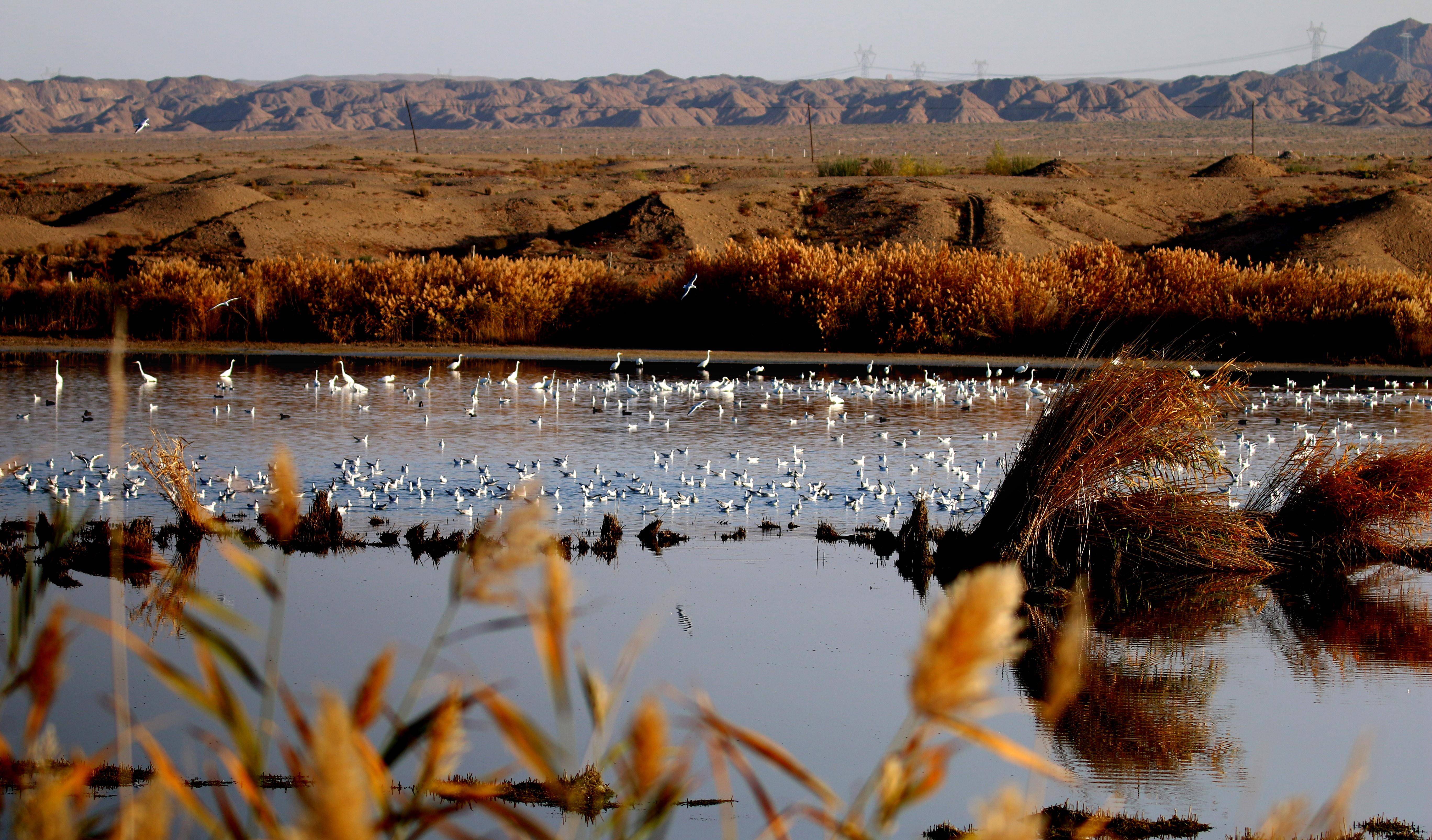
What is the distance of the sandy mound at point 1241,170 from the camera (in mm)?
56031

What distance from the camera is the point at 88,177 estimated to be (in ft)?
209

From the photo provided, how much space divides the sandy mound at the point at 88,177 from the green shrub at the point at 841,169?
99.0 feet

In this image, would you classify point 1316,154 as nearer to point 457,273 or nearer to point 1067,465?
point 457,273

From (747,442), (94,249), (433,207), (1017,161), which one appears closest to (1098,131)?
(1017,161)

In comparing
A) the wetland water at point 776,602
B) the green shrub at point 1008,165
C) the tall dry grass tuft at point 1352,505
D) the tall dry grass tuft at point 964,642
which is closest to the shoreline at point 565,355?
the wetland water at point 776,602

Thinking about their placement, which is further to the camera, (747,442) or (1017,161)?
(1017,161)

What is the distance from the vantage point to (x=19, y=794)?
226cm

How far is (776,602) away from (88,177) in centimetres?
6399

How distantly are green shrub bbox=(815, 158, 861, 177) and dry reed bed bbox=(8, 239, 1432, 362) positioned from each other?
104ft

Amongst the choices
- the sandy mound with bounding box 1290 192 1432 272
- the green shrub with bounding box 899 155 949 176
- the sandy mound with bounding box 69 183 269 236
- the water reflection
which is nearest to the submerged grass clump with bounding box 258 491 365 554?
the water reflection

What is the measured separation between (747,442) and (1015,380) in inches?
325

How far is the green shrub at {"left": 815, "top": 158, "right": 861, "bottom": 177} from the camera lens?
59.8m

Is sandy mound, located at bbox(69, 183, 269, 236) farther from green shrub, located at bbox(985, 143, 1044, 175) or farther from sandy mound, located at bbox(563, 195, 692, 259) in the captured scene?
green shrub, located at bbox(985, 143, 1044, 175)

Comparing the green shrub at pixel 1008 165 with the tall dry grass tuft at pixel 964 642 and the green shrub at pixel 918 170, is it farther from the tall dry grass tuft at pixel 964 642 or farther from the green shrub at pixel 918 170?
the tall dry grass tuft at pixel 964 642
